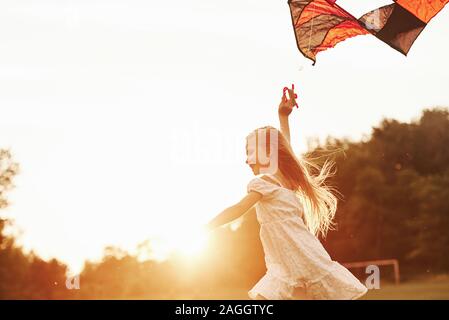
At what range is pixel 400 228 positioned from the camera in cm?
4128

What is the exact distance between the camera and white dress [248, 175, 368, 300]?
15.3 ft

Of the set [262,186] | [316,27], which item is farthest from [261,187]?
[316,27]

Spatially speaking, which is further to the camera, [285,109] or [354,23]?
[354,23]

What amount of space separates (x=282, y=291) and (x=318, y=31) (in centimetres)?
267

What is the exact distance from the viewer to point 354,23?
645 cm

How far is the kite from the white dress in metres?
1.95

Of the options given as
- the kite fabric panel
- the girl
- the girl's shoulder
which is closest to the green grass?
the kite fabric panel

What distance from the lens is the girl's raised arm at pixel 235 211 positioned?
4.50 meters

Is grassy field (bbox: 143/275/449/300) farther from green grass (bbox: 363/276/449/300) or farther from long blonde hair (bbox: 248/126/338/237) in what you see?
long blonde hair (bbox: 248/126/338/237)

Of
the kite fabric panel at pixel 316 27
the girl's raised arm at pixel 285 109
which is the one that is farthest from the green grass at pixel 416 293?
the girl's raised arm at pixel 285 109

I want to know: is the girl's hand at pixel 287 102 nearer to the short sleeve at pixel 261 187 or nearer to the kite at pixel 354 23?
the short sleeve at pixel 261 187

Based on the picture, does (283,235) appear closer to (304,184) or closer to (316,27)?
(304,184)

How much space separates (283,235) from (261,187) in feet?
1.04
